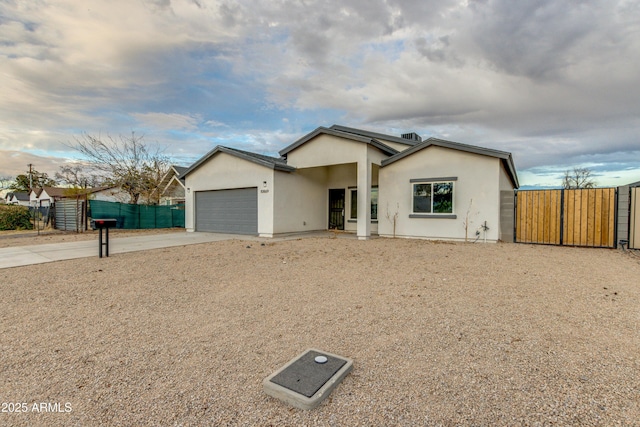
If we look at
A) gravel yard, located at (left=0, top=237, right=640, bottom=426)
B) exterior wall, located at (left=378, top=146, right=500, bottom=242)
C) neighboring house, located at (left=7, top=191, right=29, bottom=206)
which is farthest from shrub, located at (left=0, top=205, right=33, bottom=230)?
neighboring house, located at (left=7, top=191, right=29, bottom=206)

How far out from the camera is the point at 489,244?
1033cm

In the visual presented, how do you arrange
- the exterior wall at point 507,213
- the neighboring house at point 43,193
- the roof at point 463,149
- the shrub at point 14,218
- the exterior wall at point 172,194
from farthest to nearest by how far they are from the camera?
the neighboring house at point 43,193 → the exterior wall at point 172,194 → the shrub at point 14,218 → the exterior wall at point 507,213 → the roof at point 463,149

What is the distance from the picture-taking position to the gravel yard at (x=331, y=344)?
6.71ft

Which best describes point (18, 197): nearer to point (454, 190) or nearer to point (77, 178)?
point (77, 178)

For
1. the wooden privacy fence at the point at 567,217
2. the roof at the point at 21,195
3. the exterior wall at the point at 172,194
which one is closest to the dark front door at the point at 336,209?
the wooden privacy fence at the point at 567,217

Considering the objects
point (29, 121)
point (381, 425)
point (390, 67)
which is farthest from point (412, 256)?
point (29, 121)

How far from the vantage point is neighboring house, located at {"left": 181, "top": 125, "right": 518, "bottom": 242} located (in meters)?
10.9

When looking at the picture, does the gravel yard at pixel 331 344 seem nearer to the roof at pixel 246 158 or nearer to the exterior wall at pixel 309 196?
the exterior wall at pixel 309 196

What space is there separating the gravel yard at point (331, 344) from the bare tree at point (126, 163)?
17567 mm

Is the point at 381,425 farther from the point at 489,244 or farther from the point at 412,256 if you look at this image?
the point at 489,244

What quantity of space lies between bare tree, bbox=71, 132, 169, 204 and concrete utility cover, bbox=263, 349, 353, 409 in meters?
23.3

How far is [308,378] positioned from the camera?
2344 millimetres

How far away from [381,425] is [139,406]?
5.57ft

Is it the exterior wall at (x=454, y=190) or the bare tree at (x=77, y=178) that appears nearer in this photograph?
the exterior wall at (x=454, y=190)
